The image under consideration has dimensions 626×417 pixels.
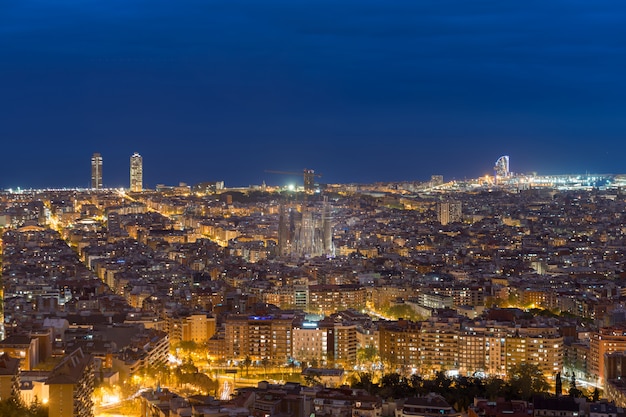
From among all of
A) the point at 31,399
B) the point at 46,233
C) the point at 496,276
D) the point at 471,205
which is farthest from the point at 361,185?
the point at 31,399

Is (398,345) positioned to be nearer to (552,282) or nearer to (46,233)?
(552,282)

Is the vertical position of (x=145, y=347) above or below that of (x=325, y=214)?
below

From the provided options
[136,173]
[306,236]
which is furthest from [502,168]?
[306,236]

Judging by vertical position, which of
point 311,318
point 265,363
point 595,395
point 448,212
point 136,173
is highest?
point 136,173

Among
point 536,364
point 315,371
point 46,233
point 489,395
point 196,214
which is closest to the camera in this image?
point 489,395

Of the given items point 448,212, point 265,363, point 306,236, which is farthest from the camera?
point 448,212

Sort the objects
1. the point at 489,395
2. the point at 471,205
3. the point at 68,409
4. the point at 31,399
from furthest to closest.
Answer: the point at 471,205 < the point at 489,395 < the point at 31,399 < the point at 68,409

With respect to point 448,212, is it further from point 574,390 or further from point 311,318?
point 574,390
